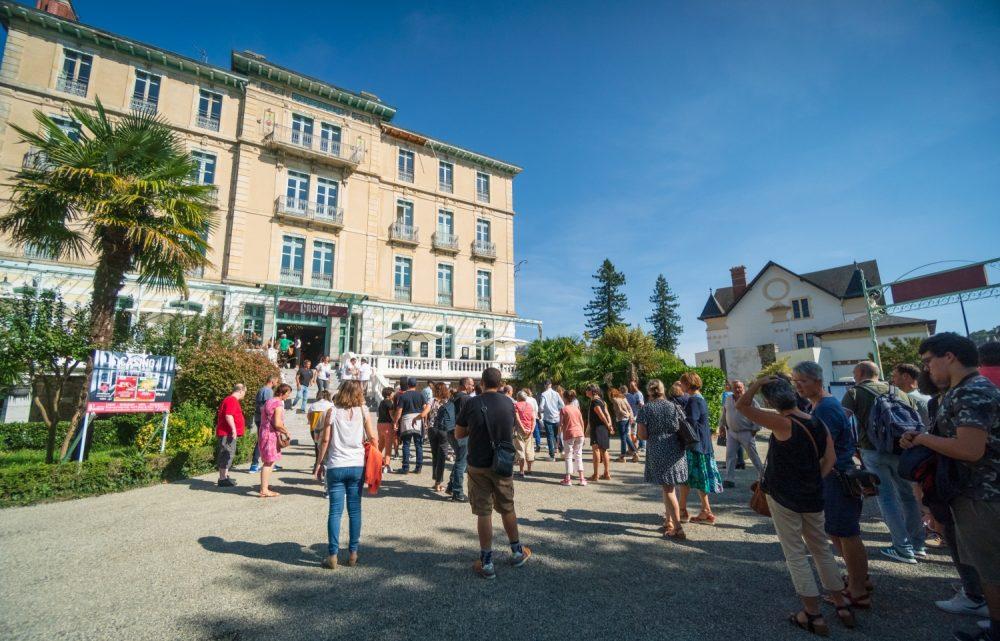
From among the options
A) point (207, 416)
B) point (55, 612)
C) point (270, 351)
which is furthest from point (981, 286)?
point (270, 351)

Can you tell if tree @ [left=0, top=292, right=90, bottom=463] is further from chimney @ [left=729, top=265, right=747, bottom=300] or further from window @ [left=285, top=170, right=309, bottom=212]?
chimney @ [left=729, top=265, right=747, bottom=300]

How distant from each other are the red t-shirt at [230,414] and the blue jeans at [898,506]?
8.88 m

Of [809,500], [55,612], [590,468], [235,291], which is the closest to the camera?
[809,500]

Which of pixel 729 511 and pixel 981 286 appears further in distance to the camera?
pixel 981 286

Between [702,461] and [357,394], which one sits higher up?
[357,394]

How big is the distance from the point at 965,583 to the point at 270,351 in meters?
16.5

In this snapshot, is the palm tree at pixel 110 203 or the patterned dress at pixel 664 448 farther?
the palm tree at pixel 110 203

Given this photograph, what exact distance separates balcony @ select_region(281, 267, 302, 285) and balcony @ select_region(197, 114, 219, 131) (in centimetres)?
762

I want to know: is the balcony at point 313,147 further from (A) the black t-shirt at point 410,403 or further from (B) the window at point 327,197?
(A) the black t-shirt at point 410,403

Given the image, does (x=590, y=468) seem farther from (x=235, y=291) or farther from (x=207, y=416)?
(x=235, y=291)

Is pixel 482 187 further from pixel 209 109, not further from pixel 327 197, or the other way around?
pixel 209 109

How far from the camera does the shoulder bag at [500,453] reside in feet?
13.1

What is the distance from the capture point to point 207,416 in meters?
A: 9.41

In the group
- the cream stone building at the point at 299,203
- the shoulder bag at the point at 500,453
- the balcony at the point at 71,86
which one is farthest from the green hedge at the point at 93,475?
the balcony at the point at 71,86
